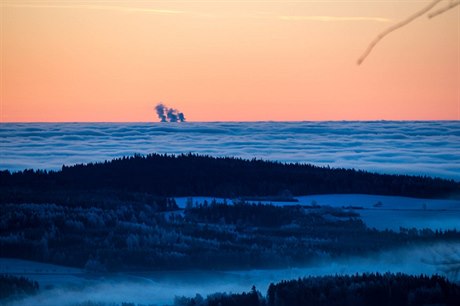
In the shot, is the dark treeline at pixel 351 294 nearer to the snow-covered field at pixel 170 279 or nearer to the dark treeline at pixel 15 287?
the snow-covered field at pixel 170 279

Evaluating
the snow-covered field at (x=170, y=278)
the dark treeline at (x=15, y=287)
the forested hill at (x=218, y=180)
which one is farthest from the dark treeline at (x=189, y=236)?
the forested hill at (x=218, y=180)

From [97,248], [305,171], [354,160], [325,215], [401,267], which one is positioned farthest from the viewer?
[354,160]

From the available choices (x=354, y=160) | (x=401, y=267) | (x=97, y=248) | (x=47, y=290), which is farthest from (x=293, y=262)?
(x=354, y=160)

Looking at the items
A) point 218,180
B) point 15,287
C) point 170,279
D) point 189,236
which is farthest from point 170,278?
point 218,180

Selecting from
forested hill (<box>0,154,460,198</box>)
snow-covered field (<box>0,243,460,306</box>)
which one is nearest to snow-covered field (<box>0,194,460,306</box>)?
snow-covered field (<box>0,243,460,306</box>)

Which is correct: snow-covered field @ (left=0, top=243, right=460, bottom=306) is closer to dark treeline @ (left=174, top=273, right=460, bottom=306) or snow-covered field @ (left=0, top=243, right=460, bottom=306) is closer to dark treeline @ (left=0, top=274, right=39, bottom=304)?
dark treeline @ (left=0, top=274, right=39, bottom=304)

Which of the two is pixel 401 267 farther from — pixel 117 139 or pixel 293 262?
pixel 117 139
